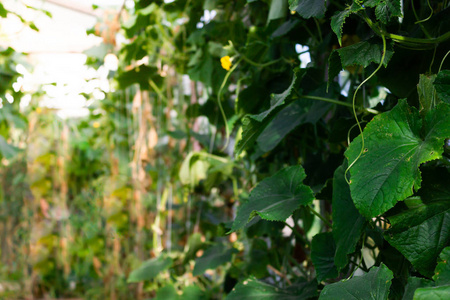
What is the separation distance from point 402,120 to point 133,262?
181 centimetres

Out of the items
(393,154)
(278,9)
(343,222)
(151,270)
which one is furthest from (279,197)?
(151,270)

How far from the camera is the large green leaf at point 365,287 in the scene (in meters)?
0.42

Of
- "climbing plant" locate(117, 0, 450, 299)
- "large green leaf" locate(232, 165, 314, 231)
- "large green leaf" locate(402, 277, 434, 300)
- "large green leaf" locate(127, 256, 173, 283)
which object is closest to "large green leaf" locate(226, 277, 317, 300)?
"climbing plant" locate(117, 0, 450, 299)

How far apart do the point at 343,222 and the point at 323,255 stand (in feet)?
0.31

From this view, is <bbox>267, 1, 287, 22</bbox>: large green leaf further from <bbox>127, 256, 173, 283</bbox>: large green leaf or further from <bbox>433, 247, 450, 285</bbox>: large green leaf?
<bbox>127, 256, 173, 283</bbox>: large green leaf

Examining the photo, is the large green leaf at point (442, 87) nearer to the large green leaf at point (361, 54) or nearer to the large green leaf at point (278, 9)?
the large green leaf at point (361, 54)

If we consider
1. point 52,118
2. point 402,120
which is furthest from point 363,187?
point 52,118

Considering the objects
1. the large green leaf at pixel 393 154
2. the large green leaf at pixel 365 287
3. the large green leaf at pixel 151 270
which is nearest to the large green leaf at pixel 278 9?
the large green leaf at pixel 393 154

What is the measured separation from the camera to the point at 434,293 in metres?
0.35

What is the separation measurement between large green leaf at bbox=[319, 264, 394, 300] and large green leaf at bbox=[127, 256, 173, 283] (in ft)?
3.25

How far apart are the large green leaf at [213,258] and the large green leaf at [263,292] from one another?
0.31 meters

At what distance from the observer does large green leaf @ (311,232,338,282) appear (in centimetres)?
62

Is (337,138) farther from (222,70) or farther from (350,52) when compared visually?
(222,70)

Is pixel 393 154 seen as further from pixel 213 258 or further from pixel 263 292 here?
pixel 213 258
